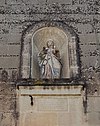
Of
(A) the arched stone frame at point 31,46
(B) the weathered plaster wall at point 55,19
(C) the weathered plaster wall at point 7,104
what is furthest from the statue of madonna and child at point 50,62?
(C) the weathered plaster wall at point 7,104

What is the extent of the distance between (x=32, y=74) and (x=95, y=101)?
4.00 feet

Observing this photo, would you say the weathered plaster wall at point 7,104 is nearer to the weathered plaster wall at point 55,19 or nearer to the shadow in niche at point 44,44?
the weathered plaster wall at point 55,19

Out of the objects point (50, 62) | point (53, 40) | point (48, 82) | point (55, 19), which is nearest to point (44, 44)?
point (53, 40)

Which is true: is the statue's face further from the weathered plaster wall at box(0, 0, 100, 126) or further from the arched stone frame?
the weathered plaster wall at box(0, 0, 100, 126)

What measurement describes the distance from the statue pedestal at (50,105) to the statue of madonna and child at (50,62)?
495 mm

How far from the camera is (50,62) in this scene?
274 inches

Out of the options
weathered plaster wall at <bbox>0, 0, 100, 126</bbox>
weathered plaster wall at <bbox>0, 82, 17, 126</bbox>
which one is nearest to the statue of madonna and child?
weathered plaster wall at <bbox>0, 0, 100, 126</bbox>

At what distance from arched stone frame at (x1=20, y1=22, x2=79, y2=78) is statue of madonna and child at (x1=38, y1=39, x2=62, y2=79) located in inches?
10.7

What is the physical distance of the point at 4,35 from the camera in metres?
7.28

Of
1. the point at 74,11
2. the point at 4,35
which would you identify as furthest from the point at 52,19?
the point at 4,35

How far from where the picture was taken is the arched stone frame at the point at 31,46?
6648 mm

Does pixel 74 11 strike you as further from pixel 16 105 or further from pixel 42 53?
pixel 16 105

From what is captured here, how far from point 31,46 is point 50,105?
4.45ft

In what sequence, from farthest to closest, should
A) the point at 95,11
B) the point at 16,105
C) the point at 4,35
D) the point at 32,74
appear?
the point at 95,11
the point at 4,35
the point at 32,74
the point at 16,105
